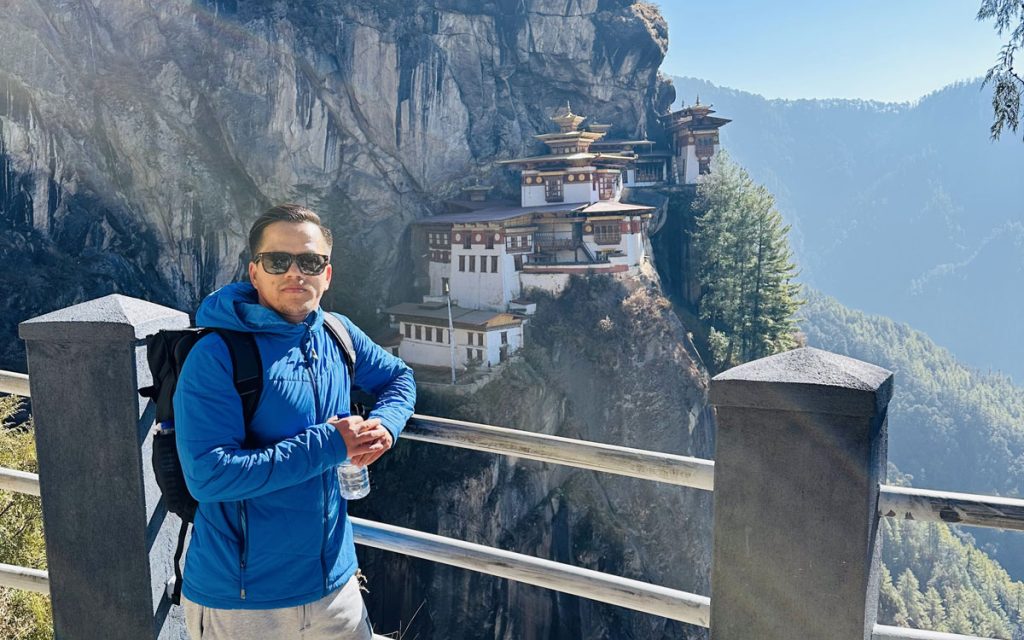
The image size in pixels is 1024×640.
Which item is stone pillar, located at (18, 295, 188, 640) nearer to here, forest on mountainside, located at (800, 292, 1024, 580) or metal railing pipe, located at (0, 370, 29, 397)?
metal railing pipe, located at (0, 370, 29, 397)

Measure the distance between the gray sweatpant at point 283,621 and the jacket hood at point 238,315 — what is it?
83 cm

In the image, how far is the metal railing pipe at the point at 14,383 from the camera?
10.0ft

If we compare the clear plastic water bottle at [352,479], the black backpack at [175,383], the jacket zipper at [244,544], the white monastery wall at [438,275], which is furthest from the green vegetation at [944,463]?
the black backpack at [175,383]

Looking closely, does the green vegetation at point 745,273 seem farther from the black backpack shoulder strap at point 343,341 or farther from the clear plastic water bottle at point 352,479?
the clear plastic water bottle at point 352,479

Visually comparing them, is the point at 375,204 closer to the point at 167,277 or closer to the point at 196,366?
the point at 167,277

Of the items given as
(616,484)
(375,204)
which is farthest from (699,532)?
(375,204)

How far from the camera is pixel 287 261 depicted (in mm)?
2299

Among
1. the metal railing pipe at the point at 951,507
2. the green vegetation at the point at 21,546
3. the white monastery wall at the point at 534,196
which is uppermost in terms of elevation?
the white monastery wall at the point at 534,196

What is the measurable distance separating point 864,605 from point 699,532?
1029 inches

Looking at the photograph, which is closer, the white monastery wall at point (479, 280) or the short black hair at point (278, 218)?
the short black hair at point (278, 218)

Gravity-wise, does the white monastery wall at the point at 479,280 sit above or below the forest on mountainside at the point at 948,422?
above

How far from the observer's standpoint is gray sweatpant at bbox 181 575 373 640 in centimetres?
218

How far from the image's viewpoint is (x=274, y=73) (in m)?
27.1

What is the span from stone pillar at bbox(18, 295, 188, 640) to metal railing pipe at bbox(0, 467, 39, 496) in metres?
0.25
